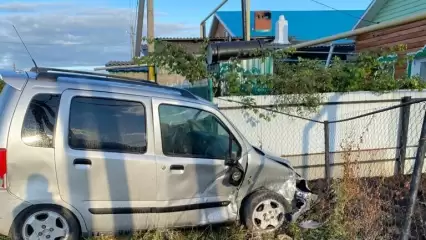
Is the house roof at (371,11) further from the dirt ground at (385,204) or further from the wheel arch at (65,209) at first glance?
the wheel arch at (65,209)

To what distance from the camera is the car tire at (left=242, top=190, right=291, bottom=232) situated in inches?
176

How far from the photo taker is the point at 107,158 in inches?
153

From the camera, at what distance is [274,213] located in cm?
459

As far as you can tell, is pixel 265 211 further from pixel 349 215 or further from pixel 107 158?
pixel 107 158

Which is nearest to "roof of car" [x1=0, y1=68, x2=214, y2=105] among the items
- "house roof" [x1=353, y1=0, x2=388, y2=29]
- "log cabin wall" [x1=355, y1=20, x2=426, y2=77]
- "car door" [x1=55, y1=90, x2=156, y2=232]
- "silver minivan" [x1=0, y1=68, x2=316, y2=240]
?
"silver minivan" [x1=0, y1=68, x2=316, y2=240]

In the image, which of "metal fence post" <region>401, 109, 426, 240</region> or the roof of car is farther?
the roof of car

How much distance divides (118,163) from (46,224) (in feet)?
2.96

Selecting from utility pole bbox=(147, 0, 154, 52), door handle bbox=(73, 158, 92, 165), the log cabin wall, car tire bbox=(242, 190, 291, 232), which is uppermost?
utility pole bbox=(147, 0, 154, 52)

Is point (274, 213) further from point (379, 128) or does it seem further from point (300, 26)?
point (300, 26)

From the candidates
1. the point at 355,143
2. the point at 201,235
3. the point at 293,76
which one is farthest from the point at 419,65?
the point at 201,235

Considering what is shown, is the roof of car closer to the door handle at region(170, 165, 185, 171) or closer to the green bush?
the door handle at region(170, 165, 185, 171)

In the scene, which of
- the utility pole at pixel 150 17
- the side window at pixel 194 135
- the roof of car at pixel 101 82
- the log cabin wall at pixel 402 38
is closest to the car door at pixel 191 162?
the side window at pixel 194 135

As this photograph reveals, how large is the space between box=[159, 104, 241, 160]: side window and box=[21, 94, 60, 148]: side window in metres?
1.07

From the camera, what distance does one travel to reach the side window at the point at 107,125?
12.6 feet
